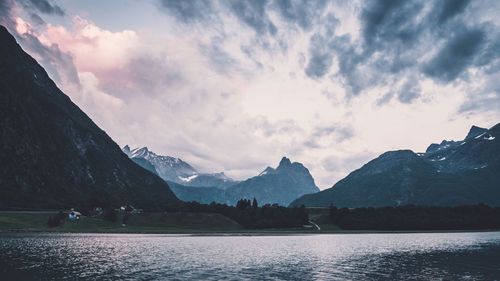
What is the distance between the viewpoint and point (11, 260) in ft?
229

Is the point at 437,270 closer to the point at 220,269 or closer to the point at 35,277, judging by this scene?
the point at 220,269

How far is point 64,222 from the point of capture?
198m

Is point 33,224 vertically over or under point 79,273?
over

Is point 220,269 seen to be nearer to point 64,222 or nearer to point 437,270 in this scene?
point 437,270

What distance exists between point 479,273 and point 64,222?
200 meters

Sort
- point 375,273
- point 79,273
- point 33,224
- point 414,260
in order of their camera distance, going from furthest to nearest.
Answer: point 33,224
point 414,260
point 375,273
point 79,273

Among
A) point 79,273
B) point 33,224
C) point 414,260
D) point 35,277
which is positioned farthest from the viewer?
point 33,224

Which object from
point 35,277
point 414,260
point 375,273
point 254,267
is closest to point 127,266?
point 35,277

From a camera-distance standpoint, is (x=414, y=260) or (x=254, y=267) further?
(x=414, y=260)

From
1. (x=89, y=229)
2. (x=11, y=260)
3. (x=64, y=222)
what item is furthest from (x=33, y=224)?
(x=11, y=260)

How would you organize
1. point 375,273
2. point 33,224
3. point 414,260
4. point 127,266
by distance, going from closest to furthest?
point 375,273 → point 127,266 → point 414,260 → point 33,224

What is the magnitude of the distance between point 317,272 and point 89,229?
172 meters

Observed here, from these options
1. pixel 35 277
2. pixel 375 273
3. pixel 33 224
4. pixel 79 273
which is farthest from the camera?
pixel 33 224

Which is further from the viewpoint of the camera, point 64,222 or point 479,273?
point 64,222
